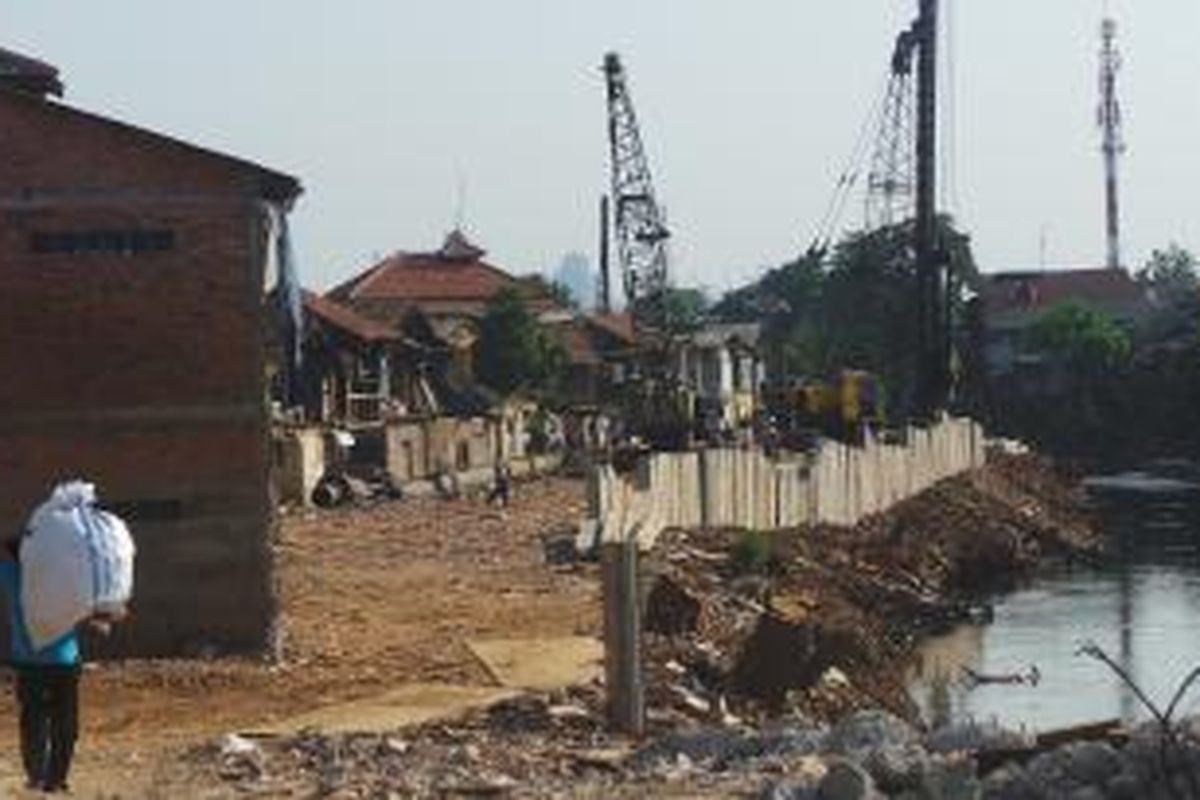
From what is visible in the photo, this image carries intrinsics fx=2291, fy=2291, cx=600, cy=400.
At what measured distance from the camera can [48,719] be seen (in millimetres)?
12453

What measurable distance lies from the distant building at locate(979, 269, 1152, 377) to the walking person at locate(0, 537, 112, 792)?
327 ft

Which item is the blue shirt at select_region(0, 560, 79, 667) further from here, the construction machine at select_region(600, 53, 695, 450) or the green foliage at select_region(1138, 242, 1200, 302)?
the green foliage at select_region(1138, 242, 1200, 302)

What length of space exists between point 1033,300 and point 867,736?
109495 millimetres

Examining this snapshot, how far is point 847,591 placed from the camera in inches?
1522

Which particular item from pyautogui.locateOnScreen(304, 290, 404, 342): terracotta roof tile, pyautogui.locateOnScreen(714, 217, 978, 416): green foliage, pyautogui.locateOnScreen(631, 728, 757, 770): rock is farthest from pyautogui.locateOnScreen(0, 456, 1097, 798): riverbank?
→ pyautogui.locateOnScreen(714, 217, 978, 416): green foliage

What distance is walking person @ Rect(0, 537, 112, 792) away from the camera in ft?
40.0

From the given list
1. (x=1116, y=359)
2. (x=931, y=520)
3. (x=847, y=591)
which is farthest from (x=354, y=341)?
(x=1116, y=359)

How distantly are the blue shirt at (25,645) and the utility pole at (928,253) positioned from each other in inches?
2480

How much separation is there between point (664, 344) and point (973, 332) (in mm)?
22062

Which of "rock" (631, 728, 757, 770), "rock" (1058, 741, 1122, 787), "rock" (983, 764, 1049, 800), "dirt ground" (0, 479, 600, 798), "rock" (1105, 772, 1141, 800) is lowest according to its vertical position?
"dirt ground" (0, 479, 600, 798)

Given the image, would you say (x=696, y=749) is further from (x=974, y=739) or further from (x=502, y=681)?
(x=502, y=681)

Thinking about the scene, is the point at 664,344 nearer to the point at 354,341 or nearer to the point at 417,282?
the point at 417,282

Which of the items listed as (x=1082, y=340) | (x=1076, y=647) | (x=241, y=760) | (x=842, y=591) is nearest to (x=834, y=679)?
(x=241, y=760)

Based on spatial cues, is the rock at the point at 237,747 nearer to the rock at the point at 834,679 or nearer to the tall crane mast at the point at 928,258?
the rock at the point at 834,679
